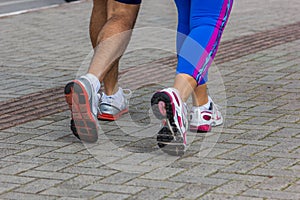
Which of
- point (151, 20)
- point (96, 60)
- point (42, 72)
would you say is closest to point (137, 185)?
point (96, 60)

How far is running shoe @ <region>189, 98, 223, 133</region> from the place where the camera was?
5359 mm

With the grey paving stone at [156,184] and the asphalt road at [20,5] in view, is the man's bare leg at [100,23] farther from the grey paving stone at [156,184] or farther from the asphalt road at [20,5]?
the asphalt road at [20,5]

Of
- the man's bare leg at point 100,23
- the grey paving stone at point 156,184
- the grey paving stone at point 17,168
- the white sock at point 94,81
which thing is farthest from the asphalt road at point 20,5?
the grey paving stone at point 156,184

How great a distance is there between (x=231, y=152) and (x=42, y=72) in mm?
3141

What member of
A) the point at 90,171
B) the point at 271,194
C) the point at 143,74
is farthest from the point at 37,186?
the point at 143,74

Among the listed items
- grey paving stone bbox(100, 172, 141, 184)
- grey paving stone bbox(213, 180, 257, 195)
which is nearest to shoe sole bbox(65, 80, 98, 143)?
grey paving stone bbox(100, 172, 141, 184)

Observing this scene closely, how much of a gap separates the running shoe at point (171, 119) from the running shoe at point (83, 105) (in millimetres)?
389

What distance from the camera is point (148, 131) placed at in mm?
5414

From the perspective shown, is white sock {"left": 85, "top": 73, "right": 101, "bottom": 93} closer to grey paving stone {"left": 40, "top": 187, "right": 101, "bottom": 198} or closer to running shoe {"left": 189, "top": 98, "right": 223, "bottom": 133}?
running shoe {"left": 189, "top": 98, "right": 223, "bottom": 133}

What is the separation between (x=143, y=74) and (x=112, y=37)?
226cm

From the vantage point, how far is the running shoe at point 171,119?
15.3 feet

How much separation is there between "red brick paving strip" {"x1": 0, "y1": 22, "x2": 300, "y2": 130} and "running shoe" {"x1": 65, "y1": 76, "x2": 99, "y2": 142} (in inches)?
34.4

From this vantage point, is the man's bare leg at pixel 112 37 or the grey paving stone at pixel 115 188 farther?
the man's bare leg at pixel 112 37

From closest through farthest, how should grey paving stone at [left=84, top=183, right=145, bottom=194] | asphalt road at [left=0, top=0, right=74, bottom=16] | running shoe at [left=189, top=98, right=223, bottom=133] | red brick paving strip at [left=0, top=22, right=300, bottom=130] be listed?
grey paving stone at [left=84, top=183, right=145, bottom=194], running shoe at [left=189, top=98, right=223, bottom=133], red brick paving strip at [left=0, top=22, right=300, bottom=130], asphalt road at [left=0, top=0, right=74, bottom=16]
